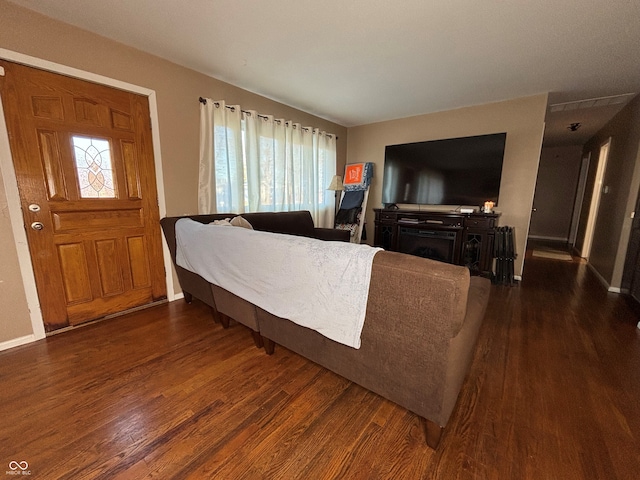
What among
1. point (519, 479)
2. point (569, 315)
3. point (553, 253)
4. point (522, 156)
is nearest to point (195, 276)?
point (519, 479)

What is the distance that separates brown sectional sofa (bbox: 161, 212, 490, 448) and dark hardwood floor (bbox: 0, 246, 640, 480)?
24 centimetres

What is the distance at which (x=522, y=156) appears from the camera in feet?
10.8

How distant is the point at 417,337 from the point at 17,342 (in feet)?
9.14

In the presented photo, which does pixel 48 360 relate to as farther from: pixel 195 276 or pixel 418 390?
pixel 418 390

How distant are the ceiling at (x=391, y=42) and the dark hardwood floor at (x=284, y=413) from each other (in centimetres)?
234

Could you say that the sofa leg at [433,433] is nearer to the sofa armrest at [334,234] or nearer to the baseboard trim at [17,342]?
the sofa armrest at [334,234]

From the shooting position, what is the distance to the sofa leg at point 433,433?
110 cm

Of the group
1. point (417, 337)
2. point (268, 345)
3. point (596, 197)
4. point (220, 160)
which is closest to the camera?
point (417, 337)

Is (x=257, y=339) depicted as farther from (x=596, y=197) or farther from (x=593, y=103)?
(x=596, y=197)

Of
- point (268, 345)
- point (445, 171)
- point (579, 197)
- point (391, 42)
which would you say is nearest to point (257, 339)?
point (268, 345)

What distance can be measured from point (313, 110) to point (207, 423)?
12.7 ft

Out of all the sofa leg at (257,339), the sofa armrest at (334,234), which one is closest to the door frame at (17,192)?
the sofa leg at (257,339)

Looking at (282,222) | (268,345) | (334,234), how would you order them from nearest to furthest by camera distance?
(268,345)
(282,222)
(334,234)

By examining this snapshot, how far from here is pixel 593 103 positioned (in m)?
3.31
